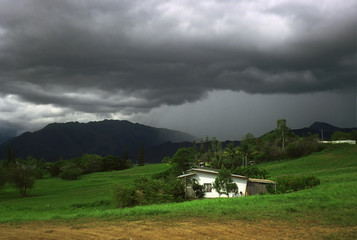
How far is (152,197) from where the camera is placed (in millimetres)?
33062

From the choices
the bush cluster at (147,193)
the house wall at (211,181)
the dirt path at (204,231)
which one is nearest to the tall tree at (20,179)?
the bush cluster at (147,193)

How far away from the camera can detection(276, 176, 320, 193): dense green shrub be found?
3334 centimetres

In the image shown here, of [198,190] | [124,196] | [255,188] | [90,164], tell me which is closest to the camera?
[124,196]

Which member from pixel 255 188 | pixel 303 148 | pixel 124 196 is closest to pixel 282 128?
pixel 303 148

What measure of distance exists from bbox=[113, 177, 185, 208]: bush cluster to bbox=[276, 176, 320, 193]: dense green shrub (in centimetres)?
1108

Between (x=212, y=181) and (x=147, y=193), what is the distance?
12.7m

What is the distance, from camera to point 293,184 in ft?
110

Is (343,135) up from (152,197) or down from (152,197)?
up

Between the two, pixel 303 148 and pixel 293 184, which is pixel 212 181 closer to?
pixel 293 184

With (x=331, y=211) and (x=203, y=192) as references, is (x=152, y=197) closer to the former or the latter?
(x=203, y=192)

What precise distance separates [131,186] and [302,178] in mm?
19167

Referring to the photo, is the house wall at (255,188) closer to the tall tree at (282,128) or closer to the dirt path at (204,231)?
the dirt path at (204,231)

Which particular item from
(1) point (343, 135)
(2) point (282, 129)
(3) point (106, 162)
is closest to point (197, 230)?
(2) point (282, 129)

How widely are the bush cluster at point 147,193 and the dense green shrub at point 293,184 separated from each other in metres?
11.1
